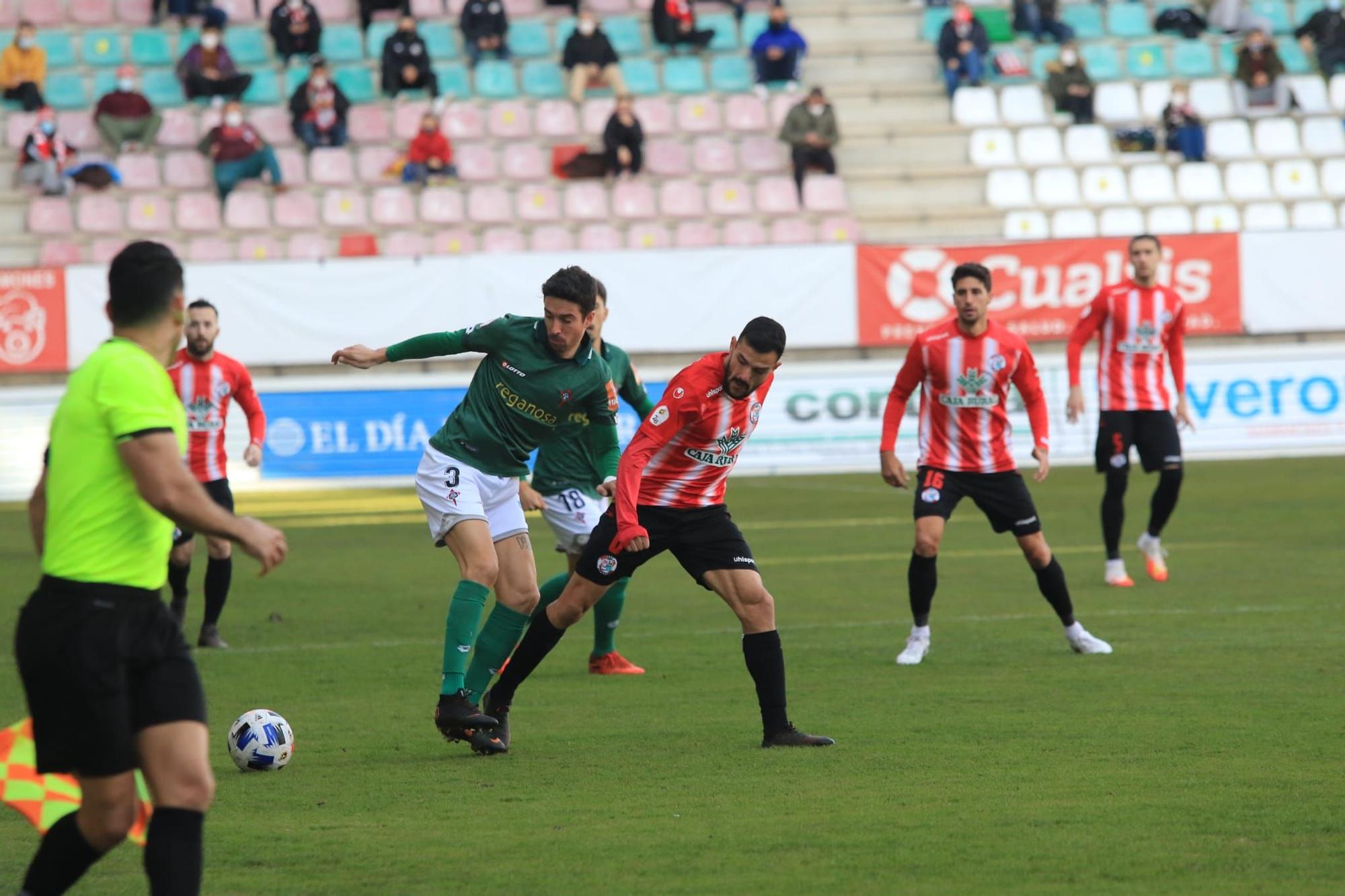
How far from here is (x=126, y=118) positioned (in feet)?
89.7

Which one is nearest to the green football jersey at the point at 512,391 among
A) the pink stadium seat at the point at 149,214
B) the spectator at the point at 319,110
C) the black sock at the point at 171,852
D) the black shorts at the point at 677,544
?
the black shorts at the point at 677,544

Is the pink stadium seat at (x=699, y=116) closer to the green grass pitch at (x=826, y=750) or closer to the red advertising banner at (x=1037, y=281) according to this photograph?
the red advertising banner at (x=1037, y=281)

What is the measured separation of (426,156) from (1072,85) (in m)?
10.1

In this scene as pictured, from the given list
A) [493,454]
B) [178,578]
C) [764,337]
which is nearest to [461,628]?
[493,454]

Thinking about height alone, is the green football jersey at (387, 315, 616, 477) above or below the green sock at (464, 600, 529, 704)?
above

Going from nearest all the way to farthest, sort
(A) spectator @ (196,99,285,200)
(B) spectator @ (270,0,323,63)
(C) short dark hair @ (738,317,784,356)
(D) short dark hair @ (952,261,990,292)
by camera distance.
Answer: (C) short dark hair @ (738,317,784,356) → (D) short dark hair @ (952,261,990,292) → (A) spectator @ (196,99,285,200) → (B) spectator @ (270,0,323,63)

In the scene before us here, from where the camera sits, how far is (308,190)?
27.0m

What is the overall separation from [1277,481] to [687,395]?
1443 cm

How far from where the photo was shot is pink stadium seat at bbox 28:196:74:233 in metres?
26.5

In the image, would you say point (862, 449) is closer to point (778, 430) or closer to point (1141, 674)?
point (778, 430)

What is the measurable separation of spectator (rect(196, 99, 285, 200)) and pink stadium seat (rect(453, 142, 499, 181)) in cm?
264

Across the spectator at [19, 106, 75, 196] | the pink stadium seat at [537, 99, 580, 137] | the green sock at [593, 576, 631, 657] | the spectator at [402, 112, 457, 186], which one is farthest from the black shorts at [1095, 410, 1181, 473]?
the spectator at [19, 106, 75, 196]

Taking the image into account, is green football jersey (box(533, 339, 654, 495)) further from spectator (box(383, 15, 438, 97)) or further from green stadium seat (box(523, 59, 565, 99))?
green stadium seat (box(523, 59, 565, 99))

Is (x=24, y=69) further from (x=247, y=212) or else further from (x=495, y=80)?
(x=495, y=80)
